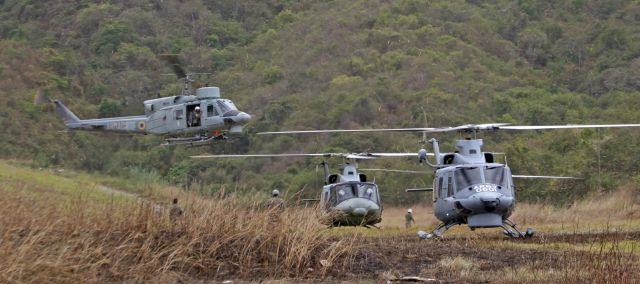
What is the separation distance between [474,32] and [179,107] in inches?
1678

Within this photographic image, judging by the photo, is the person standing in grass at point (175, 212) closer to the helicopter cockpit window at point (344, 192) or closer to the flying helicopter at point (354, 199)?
the flying helicopter at point (354, 199)

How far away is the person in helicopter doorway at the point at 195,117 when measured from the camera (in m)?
27.6

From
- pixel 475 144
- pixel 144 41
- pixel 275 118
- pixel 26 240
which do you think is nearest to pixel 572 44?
pixel 275 118

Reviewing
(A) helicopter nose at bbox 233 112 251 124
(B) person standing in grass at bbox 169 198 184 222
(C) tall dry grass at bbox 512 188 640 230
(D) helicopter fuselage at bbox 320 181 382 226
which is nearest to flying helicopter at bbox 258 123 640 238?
(D) helicopter fuselage at bbox 320 181 382 226

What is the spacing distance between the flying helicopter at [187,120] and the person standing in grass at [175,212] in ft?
42.8

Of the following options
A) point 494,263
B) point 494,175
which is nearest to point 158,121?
point 494,175

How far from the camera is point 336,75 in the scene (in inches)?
2506

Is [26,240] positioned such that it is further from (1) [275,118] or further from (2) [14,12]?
(2) [14,12]

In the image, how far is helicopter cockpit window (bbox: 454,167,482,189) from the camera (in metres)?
20.0

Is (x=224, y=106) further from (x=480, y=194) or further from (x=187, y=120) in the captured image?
(x=480, y=194)

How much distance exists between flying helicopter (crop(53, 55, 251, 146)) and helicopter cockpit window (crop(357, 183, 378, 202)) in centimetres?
409

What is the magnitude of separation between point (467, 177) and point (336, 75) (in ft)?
144

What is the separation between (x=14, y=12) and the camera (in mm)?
73750

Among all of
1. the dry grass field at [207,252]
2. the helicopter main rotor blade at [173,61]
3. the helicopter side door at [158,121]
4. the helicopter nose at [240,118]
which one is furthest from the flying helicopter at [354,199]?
the dry grass field at [207,252]
